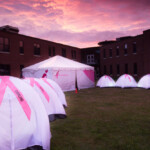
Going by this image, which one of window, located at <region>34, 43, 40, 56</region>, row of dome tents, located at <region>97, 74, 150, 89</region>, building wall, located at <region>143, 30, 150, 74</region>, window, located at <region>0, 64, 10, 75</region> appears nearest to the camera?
row of dome tents, located at <region>97, 74, 150, 89</region>

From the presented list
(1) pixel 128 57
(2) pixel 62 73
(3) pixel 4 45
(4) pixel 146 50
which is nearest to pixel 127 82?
(2) pixel 62 73

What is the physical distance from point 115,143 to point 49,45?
26961 millimetres

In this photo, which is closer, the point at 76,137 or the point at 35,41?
the point at 76,137

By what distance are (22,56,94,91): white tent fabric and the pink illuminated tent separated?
8.29 m

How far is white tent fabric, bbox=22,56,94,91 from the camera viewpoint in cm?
1465

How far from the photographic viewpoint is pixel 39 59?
27594 millimetres

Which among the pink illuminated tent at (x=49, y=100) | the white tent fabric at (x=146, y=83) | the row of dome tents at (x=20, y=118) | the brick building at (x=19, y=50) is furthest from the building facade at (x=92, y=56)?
the row of dome tents at (x=20, y=118)

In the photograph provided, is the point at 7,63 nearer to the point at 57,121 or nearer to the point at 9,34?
the point at 9,34

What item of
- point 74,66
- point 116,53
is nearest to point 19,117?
point 74,66

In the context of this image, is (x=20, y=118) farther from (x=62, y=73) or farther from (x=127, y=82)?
(x=127, y=82)

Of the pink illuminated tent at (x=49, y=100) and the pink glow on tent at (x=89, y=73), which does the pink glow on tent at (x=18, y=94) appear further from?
the pink glow on tent at (x=89, y=73)

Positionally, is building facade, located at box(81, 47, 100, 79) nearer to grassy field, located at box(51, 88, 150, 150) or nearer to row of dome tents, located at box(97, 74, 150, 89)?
row of dome tents, located at box(97, 74, 150, 89)

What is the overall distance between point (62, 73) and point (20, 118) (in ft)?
38.4

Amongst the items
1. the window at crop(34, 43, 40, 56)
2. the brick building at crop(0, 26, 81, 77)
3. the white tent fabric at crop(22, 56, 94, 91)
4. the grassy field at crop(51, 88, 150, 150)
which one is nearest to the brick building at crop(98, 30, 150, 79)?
the brick building at crop(0, 26, 81, 77)
